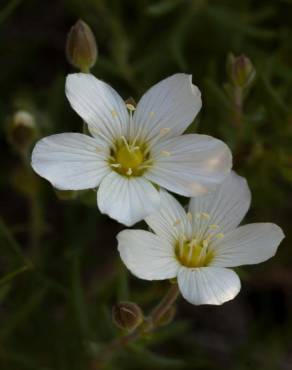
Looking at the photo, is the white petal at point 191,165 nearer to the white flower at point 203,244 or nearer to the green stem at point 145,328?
the white flower at point 203,244

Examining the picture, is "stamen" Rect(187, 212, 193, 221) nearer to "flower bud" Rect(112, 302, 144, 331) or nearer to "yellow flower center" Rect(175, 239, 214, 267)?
"yellow flower center" Rect(175, 239, 214, 267)

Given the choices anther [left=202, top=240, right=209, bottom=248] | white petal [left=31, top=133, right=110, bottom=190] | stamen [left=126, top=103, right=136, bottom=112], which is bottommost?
anther [left=202, top=240, right=209, bottom=248]

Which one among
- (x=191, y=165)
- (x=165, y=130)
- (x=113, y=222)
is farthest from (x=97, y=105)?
(x=113, y=222)

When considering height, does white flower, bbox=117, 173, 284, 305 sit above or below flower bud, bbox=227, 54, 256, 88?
below

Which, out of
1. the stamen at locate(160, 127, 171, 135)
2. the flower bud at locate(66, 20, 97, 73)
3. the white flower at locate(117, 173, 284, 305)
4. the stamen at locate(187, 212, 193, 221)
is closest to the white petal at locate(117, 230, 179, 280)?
the white flower at locate(117, 173, 284, 305)

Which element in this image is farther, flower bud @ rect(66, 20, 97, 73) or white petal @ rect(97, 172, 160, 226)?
flower bud @ rect(66, 20, 97, 73)

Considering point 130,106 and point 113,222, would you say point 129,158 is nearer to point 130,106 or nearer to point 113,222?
point 130,106

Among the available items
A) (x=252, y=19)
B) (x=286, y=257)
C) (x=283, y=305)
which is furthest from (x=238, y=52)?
(x=283, y=305)
